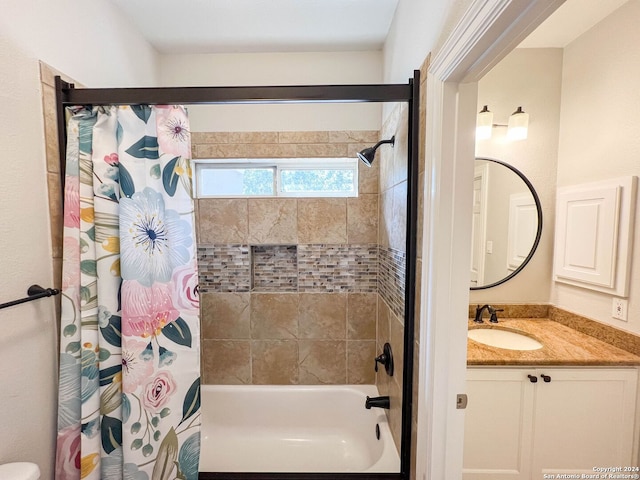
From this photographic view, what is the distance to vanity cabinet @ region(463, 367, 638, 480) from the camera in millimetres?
1304

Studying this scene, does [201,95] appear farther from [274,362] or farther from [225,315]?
[274,362]

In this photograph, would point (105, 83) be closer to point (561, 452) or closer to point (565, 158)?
point (565, 158)

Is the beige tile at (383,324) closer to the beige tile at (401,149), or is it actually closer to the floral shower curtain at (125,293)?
the beige tile at (401,149)

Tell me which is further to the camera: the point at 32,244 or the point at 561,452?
the point at 561,452

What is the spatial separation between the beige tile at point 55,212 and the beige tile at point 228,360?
1212 millimetres

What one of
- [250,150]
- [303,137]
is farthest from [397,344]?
[250,150]

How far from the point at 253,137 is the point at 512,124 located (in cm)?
166

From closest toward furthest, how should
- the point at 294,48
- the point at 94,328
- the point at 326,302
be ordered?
1. the point at 94,328
2. the point at 294,48
3. the point at 326,302

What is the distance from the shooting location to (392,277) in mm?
1588

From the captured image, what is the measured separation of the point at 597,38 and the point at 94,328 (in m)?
2.78

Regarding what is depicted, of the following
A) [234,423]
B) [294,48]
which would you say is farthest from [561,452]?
[294,48]

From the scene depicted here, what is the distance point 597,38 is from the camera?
152 cm

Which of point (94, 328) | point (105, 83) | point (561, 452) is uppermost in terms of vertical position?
point (105, 83)

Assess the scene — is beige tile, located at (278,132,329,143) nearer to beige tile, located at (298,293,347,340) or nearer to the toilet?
beige tile, located at (298,293,347,340)
